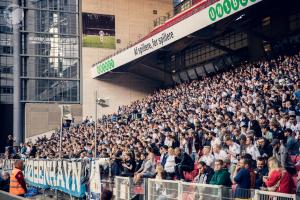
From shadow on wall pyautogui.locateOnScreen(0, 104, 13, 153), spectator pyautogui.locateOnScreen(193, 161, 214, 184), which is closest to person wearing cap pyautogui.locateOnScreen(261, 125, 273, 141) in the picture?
spectator pyautogui.locateOnScreen(193, 161, 214, 184)

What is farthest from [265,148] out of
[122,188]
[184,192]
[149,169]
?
[184,192]

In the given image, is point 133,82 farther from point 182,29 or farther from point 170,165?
point 170,165

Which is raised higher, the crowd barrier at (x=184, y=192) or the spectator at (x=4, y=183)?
the crowd barrier at (x=184, y=192)

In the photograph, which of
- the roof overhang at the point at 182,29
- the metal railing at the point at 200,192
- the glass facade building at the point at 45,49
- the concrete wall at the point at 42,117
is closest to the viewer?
the metal railing at the point at 200,192

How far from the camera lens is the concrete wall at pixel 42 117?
146ft

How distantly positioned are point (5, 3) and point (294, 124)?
36577mm

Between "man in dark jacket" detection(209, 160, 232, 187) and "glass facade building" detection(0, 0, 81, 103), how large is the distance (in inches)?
1411

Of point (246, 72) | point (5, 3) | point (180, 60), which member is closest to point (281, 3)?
point (246, 72)

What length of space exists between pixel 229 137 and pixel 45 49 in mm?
A: 34179

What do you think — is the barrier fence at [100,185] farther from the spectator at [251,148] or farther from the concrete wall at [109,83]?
the concrete wall at [109,83]

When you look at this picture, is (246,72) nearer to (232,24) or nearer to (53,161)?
(232,24)

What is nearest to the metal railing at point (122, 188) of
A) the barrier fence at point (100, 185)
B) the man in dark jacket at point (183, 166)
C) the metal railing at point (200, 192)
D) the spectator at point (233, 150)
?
the barrier fence at point (100, 185)

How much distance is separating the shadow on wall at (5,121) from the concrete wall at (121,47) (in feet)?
23.1

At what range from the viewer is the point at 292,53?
25.8 m
